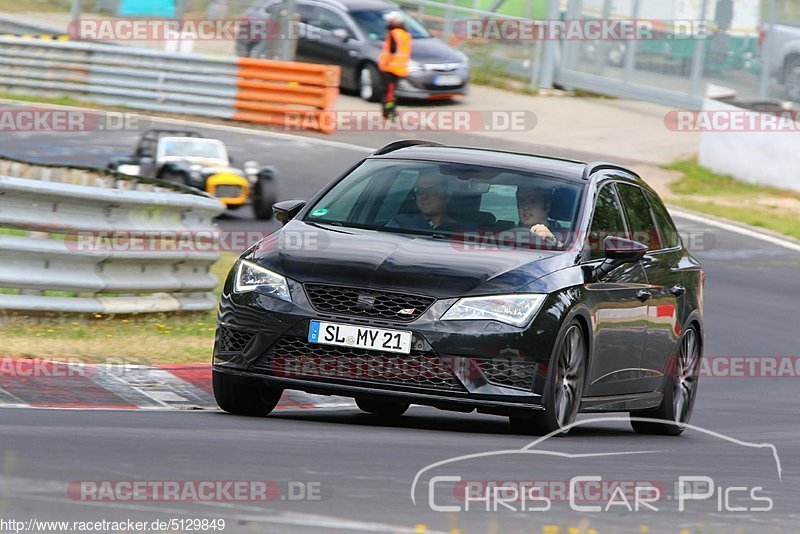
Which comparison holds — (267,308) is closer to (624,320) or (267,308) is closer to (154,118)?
(624,320)

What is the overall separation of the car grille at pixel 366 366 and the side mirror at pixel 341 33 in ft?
74.7

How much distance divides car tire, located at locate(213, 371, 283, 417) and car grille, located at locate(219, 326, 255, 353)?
149 mm

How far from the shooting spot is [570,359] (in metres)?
8.52

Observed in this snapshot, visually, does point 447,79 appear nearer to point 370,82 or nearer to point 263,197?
point 370,82

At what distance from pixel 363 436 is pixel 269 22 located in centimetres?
2208

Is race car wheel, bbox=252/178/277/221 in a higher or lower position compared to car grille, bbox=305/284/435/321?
lower

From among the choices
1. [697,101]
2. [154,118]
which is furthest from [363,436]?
[697,101]

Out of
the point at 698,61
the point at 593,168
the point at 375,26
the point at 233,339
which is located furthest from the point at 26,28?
the point at 233,339

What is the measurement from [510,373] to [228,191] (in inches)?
488

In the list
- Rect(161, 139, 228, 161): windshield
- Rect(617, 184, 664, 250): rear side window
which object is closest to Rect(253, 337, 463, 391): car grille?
Rect(617, 184, 664, 250): rear side window

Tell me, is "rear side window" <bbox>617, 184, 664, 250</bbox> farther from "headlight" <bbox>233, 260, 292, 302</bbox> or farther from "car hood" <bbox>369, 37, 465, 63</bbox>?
"car hood" <bbox>369, 37, 465, 63</bbox>

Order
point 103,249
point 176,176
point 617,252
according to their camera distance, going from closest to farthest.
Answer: point 617,252 < point 103,249 < point 176,176

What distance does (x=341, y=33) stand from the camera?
1205 inches

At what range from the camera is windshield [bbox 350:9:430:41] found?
1201 inches
